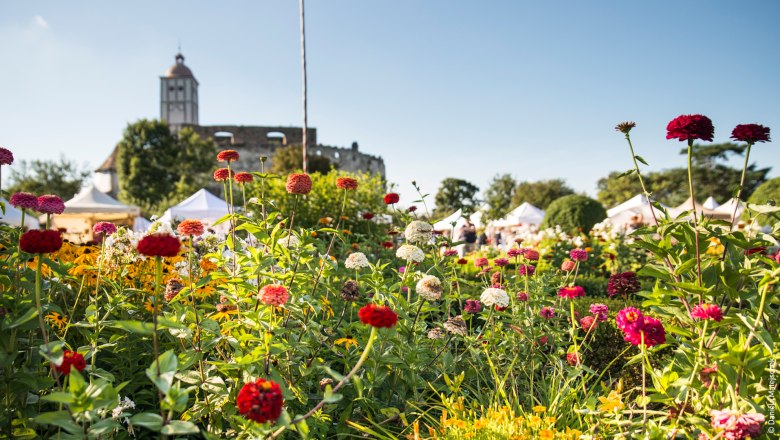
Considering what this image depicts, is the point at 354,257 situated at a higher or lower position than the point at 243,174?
lower

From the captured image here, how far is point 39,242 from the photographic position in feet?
4.23

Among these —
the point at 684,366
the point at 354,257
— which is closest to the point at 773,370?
the point at 684,366

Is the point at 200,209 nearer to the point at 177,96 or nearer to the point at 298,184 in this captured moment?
the point at 298,184

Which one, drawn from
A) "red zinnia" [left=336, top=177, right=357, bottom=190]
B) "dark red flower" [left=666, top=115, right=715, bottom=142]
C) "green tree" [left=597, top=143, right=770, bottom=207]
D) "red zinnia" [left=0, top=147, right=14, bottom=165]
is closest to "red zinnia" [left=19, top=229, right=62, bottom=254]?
"red zinnia" [left=0, top=147, right=14, bottom=165]

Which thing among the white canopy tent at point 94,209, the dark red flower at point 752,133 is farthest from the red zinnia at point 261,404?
the white canopy tent at point 94,209

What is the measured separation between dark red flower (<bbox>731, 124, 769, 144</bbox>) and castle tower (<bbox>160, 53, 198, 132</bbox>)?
74421 mm

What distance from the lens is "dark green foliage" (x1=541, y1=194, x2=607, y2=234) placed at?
1530cm

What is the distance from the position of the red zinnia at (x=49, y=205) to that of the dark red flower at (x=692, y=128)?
8.59 ft

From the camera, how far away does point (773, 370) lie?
5.30 ft

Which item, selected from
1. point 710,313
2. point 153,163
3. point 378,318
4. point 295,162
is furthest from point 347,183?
point 153,163

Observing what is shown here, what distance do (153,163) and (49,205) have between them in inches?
1363

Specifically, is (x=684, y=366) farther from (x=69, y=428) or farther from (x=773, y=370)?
(x=69, y=428)

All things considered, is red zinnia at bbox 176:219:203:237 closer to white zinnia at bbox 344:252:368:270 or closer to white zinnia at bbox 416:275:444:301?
white zinnia at bbox 344:252:368:270

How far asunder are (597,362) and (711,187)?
4208cm
